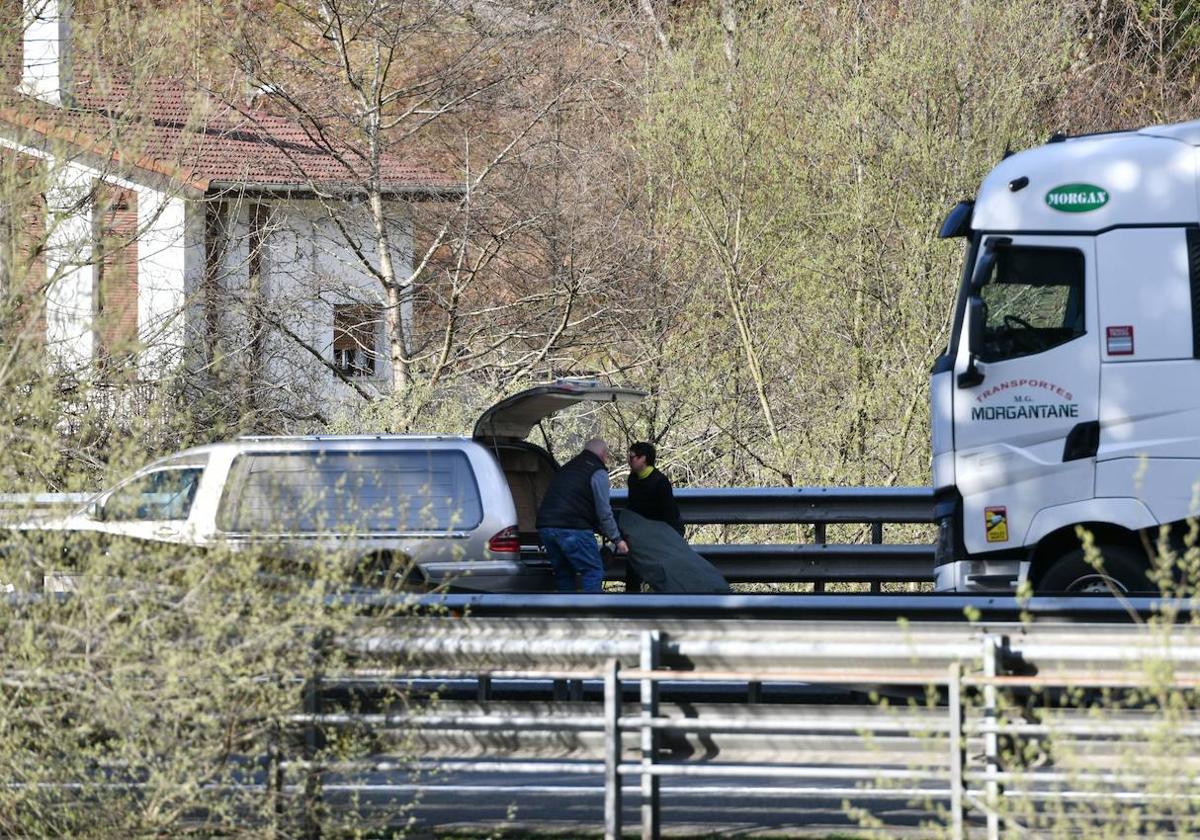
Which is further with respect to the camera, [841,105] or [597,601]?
[841,105]

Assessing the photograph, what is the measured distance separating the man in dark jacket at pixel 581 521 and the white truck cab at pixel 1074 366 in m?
2.94

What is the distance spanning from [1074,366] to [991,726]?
4.73 meters

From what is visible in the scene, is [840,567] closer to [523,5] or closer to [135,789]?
[135,789]

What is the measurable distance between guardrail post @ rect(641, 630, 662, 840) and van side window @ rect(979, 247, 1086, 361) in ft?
15.7

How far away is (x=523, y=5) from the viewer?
3030 cm

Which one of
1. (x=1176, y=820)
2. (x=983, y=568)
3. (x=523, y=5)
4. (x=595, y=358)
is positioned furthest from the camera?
(x=523, y=5)

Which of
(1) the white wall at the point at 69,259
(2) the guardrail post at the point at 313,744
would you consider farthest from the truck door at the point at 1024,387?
(1) the white wall at the point at 69,259

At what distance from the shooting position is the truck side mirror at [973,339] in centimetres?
1039

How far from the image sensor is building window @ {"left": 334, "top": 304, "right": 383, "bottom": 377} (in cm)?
2475

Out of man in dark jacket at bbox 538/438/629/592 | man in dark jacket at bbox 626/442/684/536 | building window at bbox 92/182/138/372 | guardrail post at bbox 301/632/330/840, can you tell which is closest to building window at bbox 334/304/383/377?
building window at bbox 92/182/138/372

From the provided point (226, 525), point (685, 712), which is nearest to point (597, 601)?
point (685, 712)

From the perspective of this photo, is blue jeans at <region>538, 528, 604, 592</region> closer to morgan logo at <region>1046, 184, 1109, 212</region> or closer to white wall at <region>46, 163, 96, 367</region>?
white wall at <region>46, 163, 96, 367</region>

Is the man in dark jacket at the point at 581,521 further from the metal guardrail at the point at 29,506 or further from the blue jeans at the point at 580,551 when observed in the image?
the metal guardrail at the point at 29,506

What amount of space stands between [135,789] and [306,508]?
1317 millimetres
